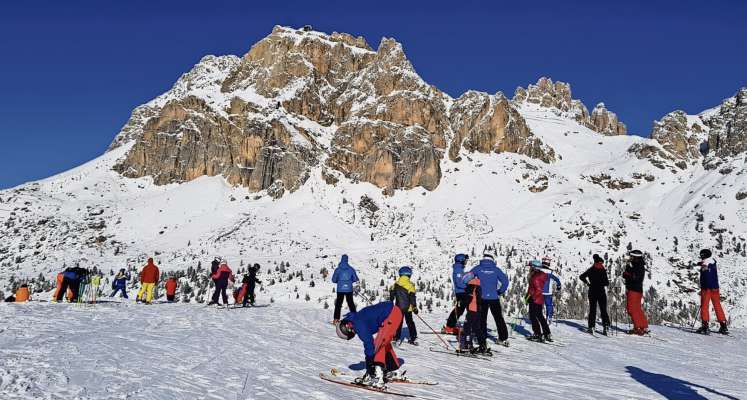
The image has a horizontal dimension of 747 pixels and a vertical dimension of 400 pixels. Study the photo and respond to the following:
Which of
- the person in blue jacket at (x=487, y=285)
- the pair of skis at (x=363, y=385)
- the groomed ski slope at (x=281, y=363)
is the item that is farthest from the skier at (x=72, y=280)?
the person in blue jacket at (x=487, y=285)

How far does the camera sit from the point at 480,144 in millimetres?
68062

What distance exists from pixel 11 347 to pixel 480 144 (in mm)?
63574

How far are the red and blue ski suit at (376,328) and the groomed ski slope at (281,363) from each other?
2.03ft

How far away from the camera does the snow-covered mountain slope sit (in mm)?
41719

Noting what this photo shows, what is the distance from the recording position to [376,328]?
7.92m

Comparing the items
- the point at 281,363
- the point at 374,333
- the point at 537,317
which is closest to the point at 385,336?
the point at 374,333

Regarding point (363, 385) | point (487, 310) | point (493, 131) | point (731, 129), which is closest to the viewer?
point (363, 385)

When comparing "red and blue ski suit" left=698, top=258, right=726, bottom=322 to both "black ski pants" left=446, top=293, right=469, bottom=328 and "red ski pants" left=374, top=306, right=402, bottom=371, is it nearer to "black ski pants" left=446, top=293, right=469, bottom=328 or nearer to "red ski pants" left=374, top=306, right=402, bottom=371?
"black ski pants" left=446, top=293, right=469, bottom=328

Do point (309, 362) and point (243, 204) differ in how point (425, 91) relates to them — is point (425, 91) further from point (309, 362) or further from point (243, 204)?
point (309, 362)

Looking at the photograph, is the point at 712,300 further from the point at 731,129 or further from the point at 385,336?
the point at 731,129

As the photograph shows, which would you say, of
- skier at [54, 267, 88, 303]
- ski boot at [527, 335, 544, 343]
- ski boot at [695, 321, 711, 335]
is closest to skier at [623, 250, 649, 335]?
ski boot at [695, 321, 711, 335]

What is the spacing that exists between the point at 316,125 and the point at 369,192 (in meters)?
16.6

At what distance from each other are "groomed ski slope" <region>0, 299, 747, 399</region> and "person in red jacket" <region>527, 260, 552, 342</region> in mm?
635

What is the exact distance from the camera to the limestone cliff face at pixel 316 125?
62.0 m
